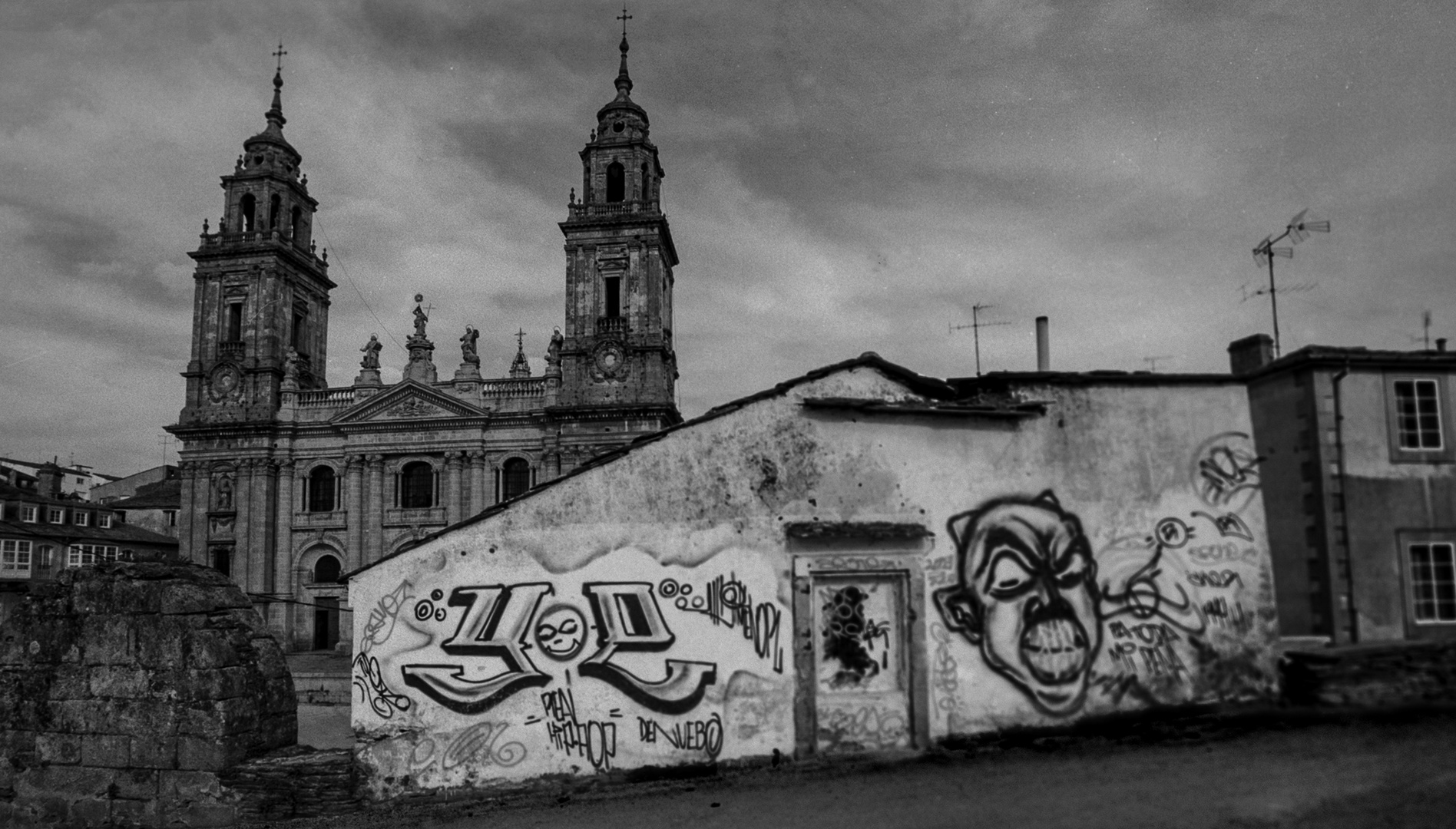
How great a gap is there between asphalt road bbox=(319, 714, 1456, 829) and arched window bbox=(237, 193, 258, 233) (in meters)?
40.3

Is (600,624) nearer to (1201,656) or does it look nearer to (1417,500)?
(1201,656)

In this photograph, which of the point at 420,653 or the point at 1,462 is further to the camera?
the point at 1,462

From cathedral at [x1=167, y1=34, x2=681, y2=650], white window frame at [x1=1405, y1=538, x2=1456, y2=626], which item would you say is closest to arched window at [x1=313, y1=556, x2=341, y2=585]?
cathedral at [x1=167, y1=34, x2=681, y2=650]

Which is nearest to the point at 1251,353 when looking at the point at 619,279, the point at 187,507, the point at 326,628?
the point at 619,279

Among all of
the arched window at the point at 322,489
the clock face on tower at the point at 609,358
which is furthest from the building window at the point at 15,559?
the clock face on tower at the point at 609,358

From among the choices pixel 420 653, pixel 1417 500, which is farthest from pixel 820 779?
pixel 1417 500

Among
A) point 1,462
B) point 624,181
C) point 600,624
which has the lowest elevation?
point 600,624

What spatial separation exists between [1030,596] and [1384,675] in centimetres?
288

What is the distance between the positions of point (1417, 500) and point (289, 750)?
1069 cm

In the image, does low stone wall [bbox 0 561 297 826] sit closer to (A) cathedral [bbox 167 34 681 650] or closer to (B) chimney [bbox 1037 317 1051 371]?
(B) chimney [bbox 1037 317 1051 371]

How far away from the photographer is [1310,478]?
337 inches

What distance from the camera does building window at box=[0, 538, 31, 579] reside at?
40.8 m

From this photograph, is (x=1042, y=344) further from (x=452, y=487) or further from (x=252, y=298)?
(x=252, y=298)

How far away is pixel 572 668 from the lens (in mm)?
7832
